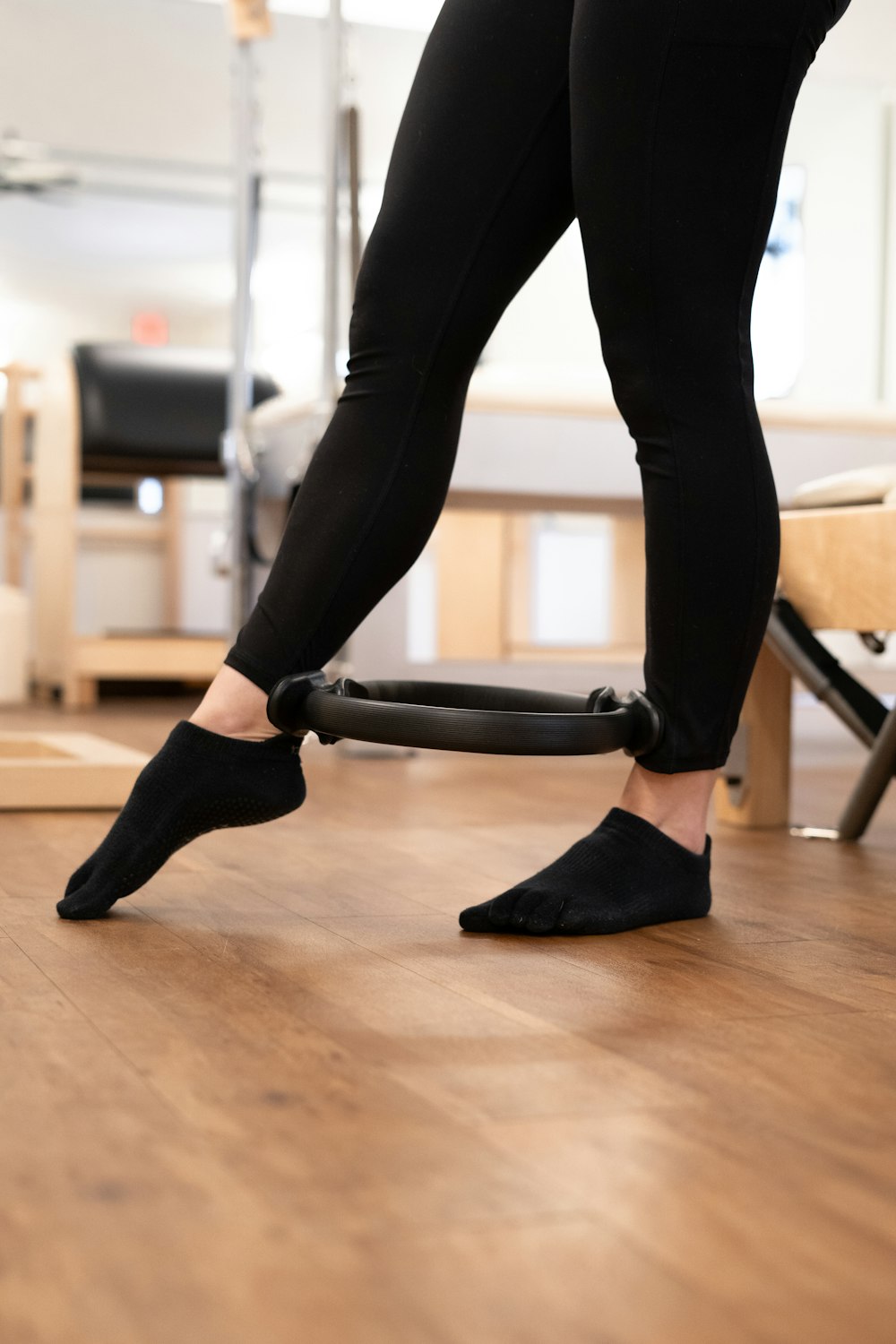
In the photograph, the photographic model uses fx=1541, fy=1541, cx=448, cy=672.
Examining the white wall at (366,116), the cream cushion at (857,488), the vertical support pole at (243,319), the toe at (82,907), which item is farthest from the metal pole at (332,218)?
the white wall at (366,116)

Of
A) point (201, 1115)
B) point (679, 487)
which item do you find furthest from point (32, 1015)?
point (679, 487)

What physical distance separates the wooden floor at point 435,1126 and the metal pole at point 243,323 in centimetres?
165

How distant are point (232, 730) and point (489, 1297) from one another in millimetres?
585

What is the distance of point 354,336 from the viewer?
99 cm

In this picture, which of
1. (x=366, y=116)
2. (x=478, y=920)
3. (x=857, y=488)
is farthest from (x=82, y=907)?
(x=366, y=116)

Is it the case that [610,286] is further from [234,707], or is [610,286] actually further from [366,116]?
[366,116]

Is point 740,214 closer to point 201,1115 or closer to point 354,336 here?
point 354,336

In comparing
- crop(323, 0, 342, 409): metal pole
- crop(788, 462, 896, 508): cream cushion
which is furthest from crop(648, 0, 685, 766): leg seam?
crop(323, 0, 342, 409): metal pole

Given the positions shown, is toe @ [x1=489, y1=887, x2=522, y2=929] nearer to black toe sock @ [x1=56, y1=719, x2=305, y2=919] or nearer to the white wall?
black toe sock @ [x1=56, y1=719, x2=305, y2=919]

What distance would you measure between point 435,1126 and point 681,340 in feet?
1.77

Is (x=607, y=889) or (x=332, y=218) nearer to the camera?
(x=607, y=889)

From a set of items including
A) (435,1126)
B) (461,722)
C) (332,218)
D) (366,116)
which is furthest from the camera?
(366,116)

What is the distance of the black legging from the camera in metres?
0.90

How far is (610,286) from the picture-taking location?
93 centimetres
